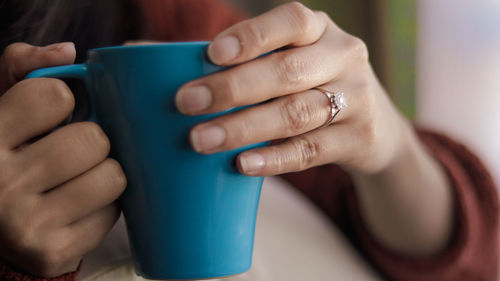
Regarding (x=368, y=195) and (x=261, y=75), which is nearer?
(x=261, y=75)

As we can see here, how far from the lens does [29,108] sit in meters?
0.35

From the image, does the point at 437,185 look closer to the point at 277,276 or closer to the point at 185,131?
the point at 277,276

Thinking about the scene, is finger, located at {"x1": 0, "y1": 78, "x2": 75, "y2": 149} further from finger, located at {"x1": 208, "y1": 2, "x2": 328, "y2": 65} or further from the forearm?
the forearm

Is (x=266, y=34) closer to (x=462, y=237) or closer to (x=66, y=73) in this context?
(x=66, y=73)

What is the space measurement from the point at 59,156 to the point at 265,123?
16cm

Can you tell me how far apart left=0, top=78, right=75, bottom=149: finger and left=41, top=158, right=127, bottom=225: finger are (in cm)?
5

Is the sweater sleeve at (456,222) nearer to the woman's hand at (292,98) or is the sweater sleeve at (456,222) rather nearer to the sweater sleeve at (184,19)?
the woman's hand at (292,98)

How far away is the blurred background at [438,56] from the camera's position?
151 centimetres

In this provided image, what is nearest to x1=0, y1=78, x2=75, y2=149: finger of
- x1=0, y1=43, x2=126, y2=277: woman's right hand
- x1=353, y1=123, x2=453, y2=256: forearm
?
x1=0, y1=43, x2=126, y2=277: woman's right hand

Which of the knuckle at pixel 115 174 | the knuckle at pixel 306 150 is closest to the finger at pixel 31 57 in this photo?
the knuckle at pixel 115 174

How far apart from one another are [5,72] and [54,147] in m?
0.12

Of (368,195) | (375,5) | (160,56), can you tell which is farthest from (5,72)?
(375,5)

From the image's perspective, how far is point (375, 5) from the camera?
5.02 feet

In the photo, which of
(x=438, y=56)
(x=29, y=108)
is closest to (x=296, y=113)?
(x=29, y=108)
